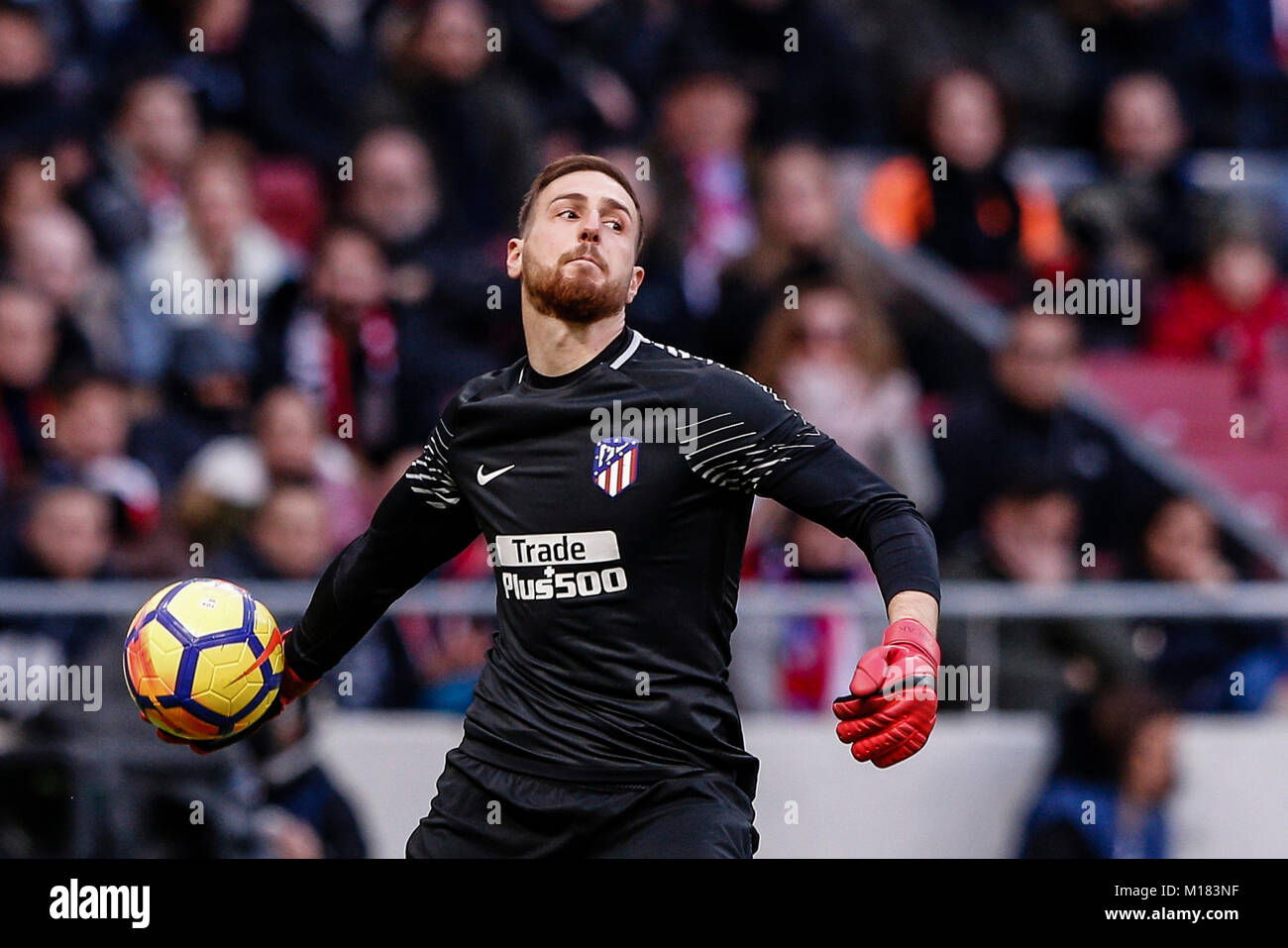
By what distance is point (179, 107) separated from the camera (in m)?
9.22

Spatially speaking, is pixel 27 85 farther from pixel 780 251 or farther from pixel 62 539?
pixel 780 251

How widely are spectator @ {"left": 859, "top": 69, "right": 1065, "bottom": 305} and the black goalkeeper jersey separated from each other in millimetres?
5086

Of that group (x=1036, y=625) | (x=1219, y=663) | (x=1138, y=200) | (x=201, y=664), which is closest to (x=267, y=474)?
(x=1036, y=625)

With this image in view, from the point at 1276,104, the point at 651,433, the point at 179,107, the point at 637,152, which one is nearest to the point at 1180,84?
the point at 1276,104

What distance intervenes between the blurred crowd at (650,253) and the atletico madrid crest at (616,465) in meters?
2.97

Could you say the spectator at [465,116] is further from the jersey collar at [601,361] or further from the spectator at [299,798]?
the jersey collar at [601,361]

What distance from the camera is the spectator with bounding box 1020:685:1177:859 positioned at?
7.27m

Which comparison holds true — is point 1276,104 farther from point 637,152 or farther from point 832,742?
point 832,742

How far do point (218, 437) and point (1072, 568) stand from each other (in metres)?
3.63

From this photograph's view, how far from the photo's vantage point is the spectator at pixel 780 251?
8.34m

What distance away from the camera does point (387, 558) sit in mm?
4684

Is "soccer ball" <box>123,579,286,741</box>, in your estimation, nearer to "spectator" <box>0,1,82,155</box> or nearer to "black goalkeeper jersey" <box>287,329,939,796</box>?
"black goalkeeper jersey" <box>287,329,939,796</box>

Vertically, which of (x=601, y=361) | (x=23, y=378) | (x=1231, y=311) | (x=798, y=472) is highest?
(x=1231, y=311)

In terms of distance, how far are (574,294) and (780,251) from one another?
433 cm
